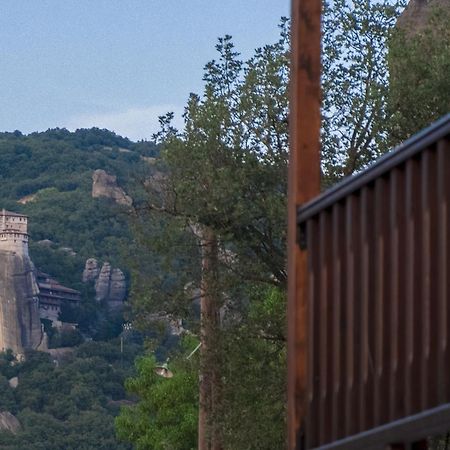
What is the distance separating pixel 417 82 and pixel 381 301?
1481 cm

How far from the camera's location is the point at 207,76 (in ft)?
68.0

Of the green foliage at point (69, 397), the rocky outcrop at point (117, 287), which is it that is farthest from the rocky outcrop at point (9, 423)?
the rocky outcrop at point (117, 287)

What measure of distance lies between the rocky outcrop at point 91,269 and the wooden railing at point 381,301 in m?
96.8

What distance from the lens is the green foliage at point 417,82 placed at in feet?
59.2

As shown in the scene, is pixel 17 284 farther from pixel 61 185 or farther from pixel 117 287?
pixel 61 185

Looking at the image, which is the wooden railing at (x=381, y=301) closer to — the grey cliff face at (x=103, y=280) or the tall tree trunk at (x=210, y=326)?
the tall tree trunk at (x=210, y=326)

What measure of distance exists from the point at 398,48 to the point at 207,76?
122 inches

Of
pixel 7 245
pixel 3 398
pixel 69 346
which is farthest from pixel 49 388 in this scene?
pixel 7 245

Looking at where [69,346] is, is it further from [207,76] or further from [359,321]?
[359,321]

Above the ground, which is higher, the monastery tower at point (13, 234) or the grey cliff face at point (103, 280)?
the monastery tower at point (13, 234)

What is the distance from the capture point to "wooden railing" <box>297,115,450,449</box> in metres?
3.66

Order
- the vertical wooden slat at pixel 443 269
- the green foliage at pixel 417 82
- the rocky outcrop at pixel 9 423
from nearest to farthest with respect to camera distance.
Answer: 1. the vertical wooden slat at pixel 443 269
2. the green foliage at pixel 417 82
3. the rocky outcrop at pixel 9 423

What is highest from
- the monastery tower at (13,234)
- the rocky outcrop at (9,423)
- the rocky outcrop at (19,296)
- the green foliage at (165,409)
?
the monastery tower at (13,234)

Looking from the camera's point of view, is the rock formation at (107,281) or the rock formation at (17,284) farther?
the rock formation at (17,284)
